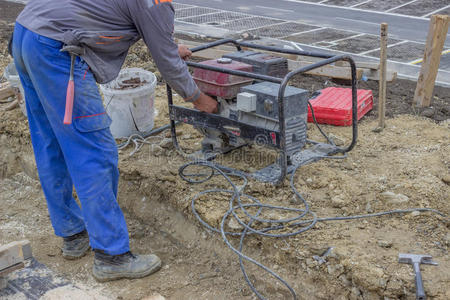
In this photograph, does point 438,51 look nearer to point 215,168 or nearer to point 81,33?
point 215,168

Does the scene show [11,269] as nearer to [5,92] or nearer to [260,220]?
[260,220]

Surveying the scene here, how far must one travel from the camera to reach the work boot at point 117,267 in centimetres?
324

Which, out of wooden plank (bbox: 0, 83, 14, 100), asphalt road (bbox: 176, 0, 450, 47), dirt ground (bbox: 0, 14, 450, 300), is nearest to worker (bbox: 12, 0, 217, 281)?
dirt ground (bbox: 0, 14, 450, 300)

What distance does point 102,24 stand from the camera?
2.81m

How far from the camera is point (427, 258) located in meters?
2.95

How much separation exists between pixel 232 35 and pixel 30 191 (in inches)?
298

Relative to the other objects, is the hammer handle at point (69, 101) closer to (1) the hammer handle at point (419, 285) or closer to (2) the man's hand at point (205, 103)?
(2) the man's hand at point (205, 103)

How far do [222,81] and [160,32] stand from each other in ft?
3.59

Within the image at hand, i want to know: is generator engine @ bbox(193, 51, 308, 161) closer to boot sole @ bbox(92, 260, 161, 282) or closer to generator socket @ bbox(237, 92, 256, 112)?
generator socket @ bbox(237, 92, 256, 112)

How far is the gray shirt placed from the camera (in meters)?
2.76

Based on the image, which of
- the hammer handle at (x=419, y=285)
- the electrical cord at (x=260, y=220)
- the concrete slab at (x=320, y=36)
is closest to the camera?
the hammer handle at (x=419, y=285)

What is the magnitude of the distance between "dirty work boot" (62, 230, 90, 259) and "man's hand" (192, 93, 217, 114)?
1.29 m

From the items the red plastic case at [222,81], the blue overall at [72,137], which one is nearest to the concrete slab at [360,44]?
the red plastic case at [222,81]

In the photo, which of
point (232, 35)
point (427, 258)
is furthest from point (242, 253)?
point (232, 35)
